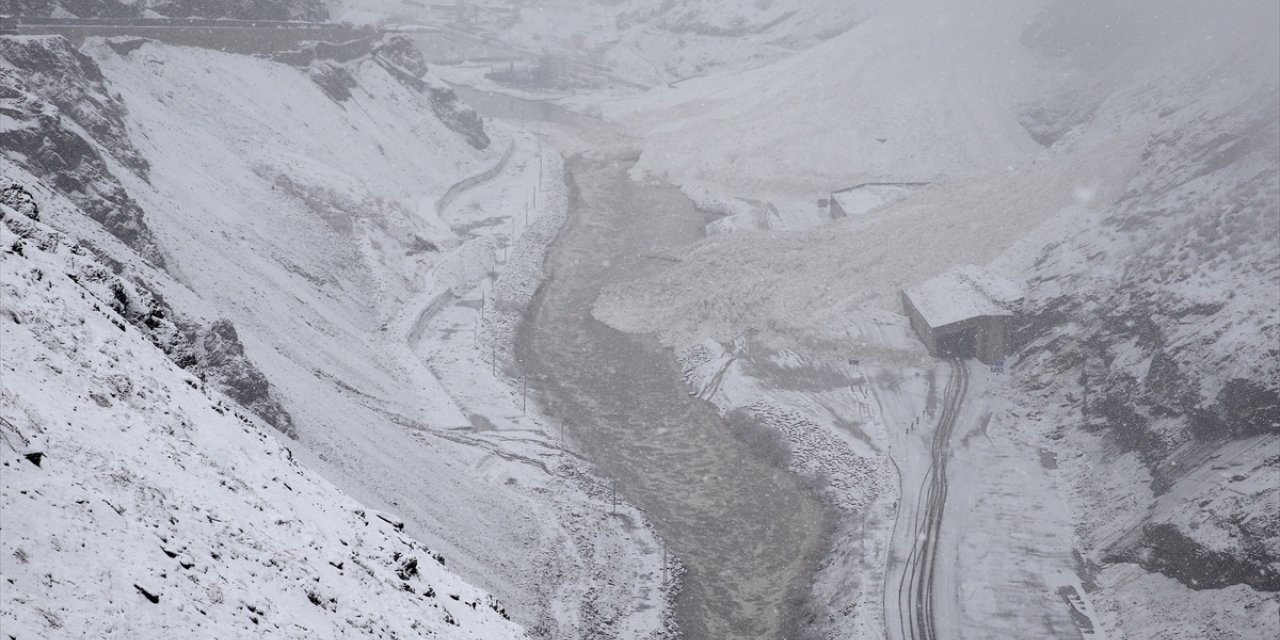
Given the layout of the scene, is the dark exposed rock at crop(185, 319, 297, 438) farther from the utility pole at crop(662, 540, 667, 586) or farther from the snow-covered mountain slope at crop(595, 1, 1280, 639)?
the snow-covered mountain slope at crop(595, 1, 1280, 639)

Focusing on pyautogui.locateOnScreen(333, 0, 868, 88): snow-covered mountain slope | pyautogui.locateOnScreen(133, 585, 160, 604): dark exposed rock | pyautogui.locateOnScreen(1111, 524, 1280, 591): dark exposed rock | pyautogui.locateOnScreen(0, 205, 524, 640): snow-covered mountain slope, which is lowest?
pyautogui.locateOnScreen(133, 585, 160, 604): dark exposed rock

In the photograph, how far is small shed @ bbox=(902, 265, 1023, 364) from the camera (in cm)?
4588

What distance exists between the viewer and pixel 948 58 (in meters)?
92.8

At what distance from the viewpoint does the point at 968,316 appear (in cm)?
4572

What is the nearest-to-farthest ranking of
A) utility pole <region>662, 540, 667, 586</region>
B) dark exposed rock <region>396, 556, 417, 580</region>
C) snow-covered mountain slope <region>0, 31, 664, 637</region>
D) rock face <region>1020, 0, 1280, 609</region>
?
dark exposed rock <region>396, 556, 417, 580</region>
snow-covered mountain slope <region>0, 31, 664, 637</region>
rock face <region>1020, 0, 1280, 609</region>
utility pole <region>662, 540, 667, 586</region>

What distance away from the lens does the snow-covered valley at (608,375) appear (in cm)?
1650

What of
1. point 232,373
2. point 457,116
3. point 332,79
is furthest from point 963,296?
point 457,116

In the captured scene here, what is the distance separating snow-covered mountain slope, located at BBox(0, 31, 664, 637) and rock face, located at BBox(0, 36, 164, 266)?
114 mm

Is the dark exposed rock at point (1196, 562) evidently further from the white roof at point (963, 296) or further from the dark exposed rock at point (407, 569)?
the dark exposed rock at point (407, 569)

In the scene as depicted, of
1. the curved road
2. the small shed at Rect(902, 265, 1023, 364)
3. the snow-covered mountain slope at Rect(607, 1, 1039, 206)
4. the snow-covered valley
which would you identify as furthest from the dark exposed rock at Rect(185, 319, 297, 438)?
the snow-covered mountain slope at Rect(607, 1, 1039, 206)

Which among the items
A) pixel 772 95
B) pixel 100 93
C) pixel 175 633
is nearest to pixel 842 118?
pixel 772 95

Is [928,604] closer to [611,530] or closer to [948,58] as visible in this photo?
[611,530]

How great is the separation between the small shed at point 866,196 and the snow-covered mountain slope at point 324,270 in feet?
84.2

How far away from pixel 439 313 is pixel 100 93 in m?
19.8
